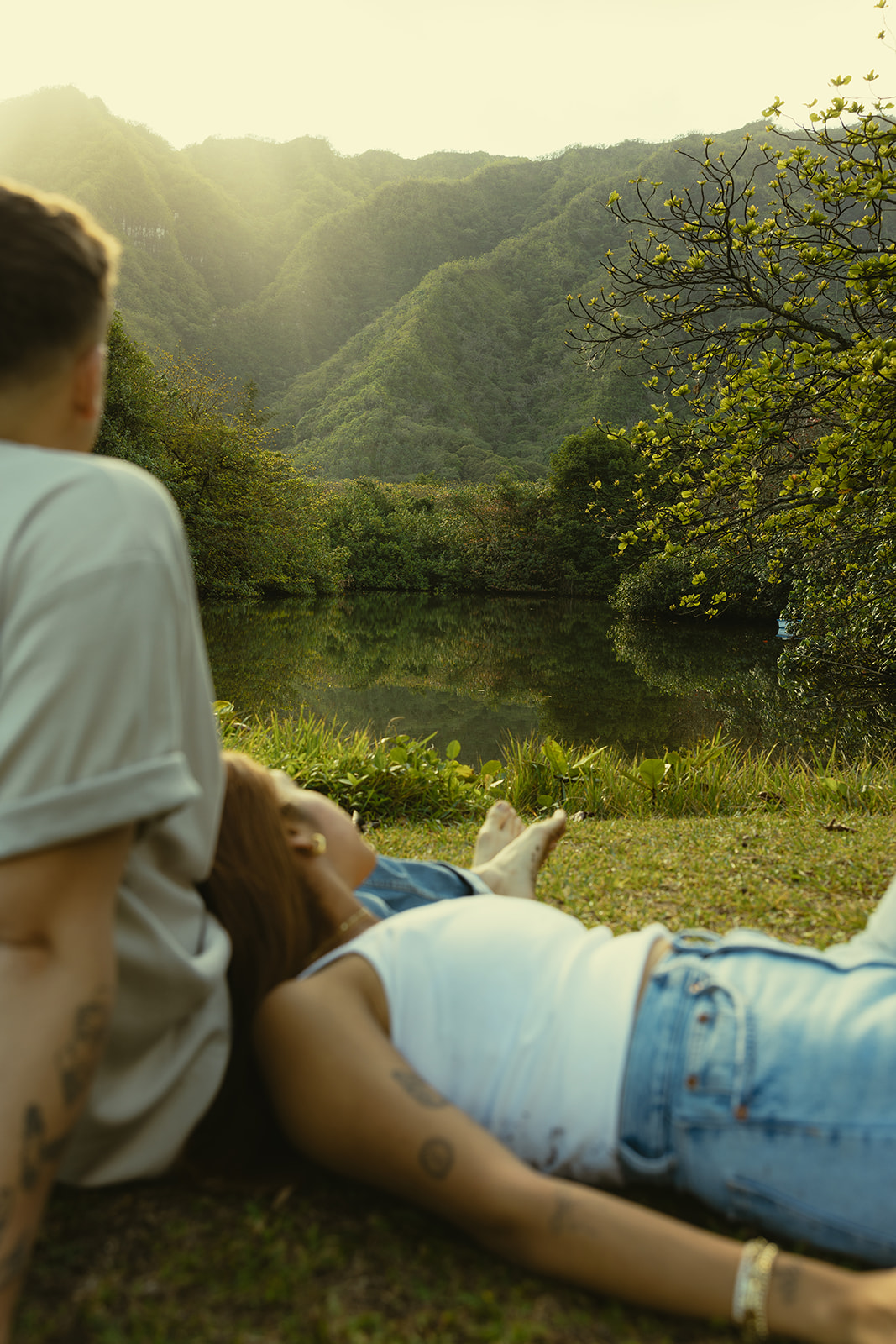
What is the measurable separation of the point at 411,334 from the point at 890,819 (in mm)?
97465

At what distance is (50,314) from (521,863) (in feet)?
6.60

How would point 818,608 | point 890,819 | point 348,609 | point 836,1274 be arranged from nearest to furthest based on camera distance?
point 836,1274, point 890,819, point 818,608, point 348,609

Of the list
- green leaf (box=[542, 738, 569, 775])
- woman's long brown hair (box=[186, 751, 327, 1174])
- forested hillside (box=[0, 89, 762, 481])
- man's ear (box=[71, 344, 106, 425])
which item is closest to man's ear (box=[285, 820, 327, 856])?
woman's long brown hair (box=[186, 751, 327, 1174])

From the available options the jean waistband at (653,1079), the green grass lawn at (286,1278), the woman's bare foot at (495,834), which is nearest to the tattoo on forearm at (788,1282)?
the green grass lawn at (286,1278)

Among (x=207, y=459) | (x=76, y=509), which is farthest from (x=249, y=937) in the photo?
(x=207, y=459)

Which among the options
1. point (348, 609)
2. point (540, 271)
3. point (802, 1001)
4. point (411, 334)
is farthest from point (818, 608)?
point (540, 271)

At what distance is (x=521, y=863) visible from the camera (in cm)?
254

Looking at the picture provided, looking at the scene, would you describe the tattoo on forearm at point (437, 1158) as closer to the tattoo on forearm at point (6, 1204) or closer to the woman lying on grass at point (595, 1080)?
the woman lying on grass at point (595, 1080)

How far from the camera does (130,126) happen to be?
120875 mm

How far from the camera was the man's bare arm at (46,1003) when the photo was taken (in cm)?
91

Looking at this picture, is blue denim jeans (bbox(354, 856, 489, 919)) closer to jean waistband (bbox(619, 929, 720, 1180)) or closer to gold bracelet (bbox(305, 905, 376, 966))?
gold bracelet (bbox(305, 905, 376, 966))

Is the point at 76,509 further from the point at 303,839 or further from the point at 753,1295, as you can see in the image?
the point at 753,1295

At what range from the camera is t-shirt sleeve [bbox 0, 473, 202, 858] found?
90cm

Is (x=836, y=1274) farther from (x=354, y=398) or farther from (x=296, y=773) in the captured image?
(x=354, y=398)
